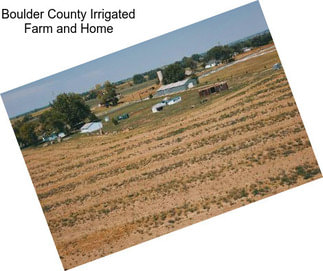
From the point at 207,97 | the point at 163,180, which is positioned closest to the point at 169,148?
the point at 163,180

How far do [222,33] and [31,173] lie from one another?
15.8ft

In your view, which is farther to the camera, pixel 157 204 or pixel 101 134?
pixel 101 134

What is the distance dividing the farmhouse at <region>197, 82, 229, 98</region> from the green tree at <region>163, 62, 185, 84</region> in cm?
49

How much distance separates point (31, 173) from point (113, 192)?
1.72m

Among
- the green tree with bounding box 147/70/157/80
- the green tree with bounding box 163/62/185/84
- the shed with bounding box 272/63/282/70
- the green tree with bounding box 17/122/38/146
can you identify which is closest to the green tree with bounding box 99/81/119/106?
the green tree with bounding box 147/70/157/80

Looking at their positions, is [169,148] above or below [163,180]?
above

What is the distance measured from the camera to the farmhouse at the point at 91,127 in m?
8.64

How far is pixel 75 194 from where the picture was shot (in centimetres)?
834

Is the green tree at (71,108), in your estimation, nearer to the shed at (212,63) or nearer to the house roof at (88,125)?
the house roof at (88,125)

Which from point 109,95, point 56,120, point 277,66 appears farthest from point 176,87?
point 56,120

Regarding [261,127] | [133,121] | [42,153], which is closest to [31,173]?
[42,153]

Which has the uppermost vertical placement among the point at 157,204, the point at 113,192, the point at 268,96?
the point at 268,96

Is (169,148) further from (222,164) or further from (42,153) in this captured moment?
(42,153)

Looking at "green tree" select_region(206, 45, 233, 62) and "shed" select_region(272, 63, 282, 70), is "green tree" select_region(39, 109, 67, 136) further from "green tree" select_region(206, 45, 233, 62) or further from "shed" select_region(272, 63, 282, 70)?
"shed" select_region(272, 63, 282, 70)
